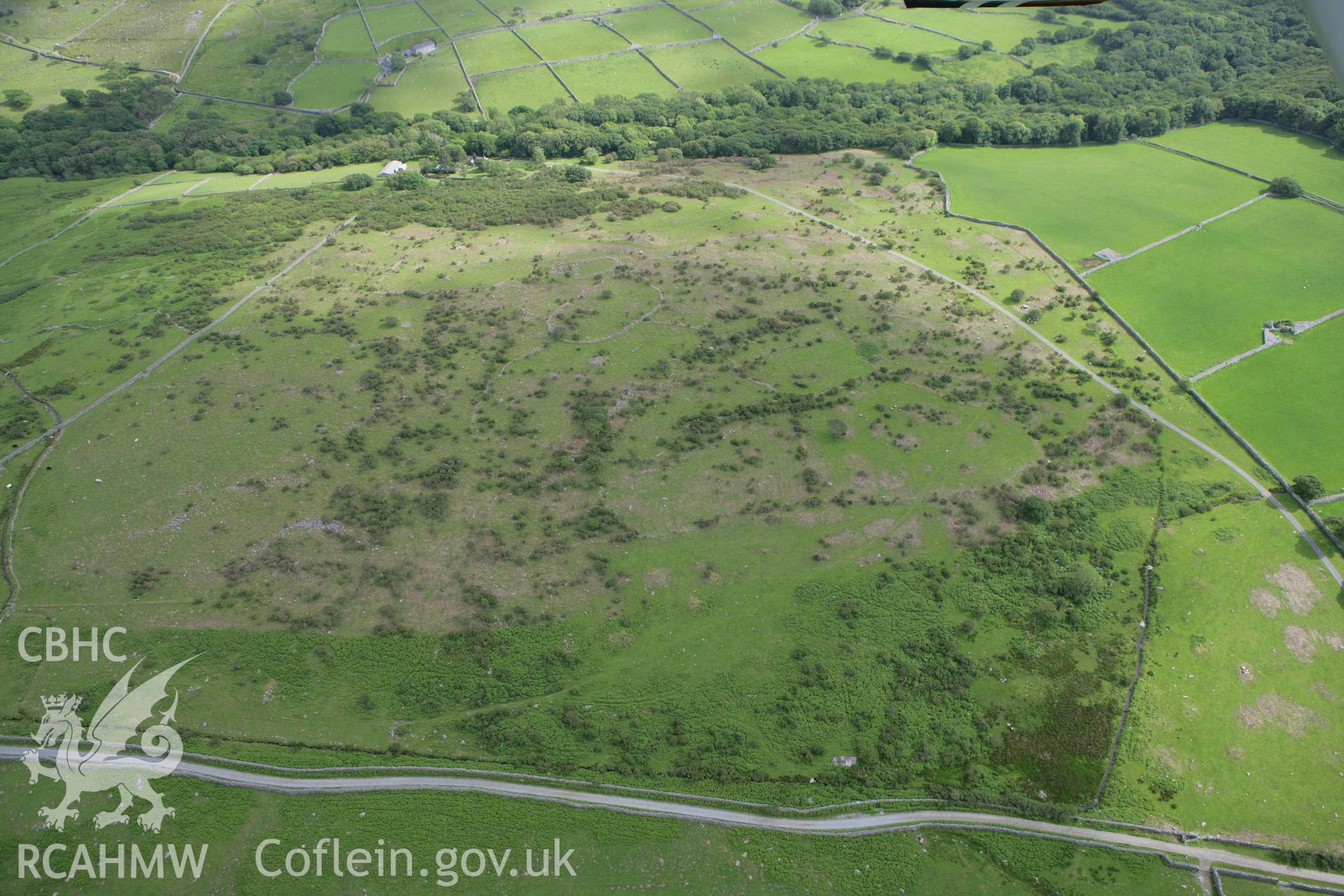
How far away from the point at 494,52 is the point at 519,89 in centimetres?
1730

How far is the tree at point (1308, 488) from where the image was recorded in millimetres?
65250

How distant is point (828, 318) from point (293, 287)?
67.2 meters

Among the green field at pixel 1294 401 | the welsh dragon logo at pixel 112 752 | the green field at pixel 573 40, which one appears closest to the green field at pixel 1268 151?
the green field at pixel 1294 401

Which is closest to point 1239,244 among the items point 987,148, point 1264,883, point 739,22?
point 987,148

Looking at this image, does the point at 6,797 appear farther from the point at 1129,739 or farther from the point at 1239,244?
the point at 1239,244

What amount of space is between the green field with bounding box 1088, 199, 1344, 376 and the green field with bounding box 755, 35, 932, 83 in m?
69.9

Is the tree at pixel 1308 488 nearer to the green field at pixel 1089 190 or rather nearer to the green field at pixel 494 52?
the green field at pixel 1089 190

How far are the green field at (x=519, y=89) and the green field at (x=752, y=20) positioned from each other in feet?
137

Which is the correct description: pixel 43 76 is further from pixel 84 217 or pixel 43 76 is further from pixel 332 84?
pixel 84 217

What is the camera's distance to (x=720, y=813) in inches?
1887

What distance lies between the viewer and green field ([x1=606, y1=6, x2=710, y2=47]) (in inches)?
6393

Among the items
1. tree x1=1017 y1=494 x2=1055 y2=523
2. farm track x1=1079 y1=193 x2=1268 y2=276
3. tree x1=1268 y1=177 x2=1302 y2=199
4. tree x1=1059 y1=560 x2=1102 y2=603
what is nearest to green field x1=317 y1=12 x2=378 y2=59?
farm track x1=1079 y1=193 x2=1268 y2=276

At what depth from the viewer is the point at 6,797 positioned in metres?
47.4

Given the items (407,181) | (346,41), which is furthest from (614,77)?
(346,41)
